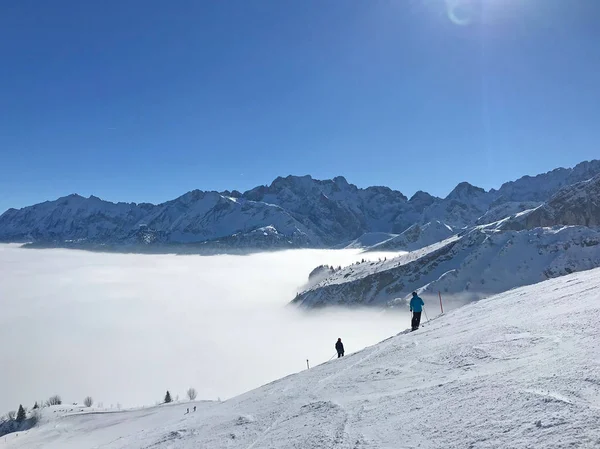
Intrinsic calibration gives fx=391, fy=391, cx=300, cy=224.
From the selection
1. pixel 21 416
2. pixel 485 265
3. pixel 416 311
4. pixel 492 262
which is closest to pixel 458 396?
pixel 416 311

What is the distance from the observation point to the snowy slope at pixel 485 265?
369ft

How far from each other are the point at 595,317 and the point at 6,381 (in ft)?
760

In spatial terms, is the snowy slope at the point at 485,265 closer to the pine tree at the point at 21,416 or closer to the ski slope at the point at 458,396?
the pine tree at the point at 21,416

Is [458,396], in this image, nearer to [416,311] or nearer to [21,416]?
A: [416,311]

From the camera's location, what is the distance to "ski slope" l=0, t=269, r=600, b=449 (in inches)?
244

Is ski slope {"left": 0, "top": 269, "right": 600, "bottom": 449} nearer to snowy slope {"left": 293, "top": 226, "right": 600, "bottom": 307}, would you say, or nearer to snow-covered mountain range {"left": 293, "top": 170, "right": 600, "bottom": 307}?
snow-covered mountain range {"left": 293, "top": 170, "right": 600, "bottom": 307}

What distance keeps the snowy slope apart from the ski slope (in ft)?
365

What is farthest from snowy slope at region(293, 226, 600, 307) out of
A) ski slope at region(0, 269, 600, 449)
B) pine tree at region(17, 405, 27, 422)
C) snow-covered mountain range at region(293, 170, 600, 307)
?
ski slope at region(0, 269, 600, 449)

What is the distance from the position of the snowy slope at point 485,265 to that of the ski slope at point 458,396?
111160 mm

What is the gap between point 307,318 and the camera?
610 feet

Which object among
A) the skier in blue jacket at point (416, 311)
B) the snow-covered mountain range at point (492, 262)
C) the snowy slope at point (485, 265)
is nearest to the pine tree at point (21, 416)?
the skier in blue jacket at point (416, 311)

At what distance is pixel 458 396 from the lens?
8000mm

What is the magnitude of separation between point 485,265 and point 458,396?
131 m

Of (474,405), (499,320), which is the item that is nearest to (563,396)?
(474,405)
